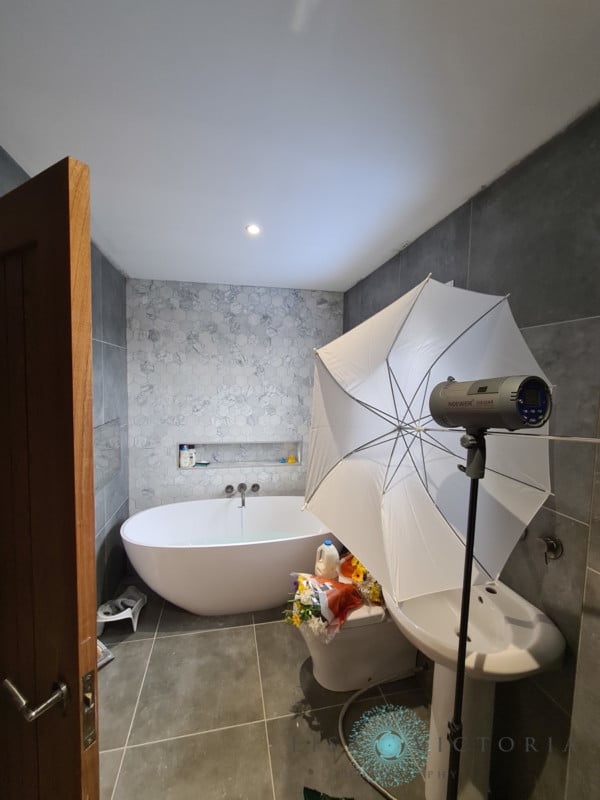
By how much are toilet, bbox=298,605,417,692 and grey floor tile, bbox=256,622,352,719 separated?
56 millimetres

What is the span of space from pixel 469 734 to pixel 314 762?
694 millimetres

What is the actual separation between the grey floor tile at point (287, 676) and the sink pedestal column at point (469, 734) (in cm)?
58

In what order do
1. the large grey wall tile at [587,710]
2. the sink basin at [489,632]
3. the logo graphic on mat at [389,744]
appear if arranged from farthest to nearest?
1. the logo graphic on mat at [389,744]
2. the sink basin at [489,632]
3. the large grey wall tile at [587,710]

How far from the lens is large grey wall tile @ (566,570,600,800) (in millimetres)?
734

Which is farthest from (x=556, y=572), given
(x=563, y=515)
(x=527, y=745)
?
(x=527, y=745)

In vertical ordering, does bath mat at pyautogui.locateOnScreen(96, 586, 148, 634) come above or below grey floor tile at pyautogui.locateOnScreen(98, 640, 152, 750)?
above

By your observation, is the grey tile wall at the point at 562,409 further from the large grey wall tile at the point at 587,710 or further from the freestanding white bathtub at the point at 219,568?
the freestanding white bathtub at the point at 219,568

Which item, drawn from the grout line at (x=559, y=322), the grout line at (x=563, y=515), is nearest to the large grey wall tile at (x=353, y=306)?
the grout line at (x=559, y=322)

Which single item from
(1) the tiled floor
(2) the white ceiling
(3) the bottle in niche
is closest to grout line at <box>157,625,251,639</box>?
(1) the tiled floor

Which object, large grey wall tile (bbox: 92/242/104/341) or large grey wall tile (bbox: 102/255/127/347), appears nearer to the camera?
large grey wall tile (bbox: 92/242/104/341)

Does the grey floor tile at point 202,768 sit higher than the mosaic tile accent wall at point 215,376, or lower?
lower

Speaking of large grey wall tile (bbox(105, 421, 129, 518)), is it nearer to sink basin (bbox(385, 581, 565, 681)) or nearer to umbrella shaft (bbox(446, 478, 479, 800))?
sink basin (bbox(385, 581, 565, 681))

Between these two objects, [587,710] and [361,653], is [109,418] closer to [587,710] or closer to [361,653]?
[361,653]

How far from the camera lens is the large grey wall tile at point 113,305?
7.12 feet
